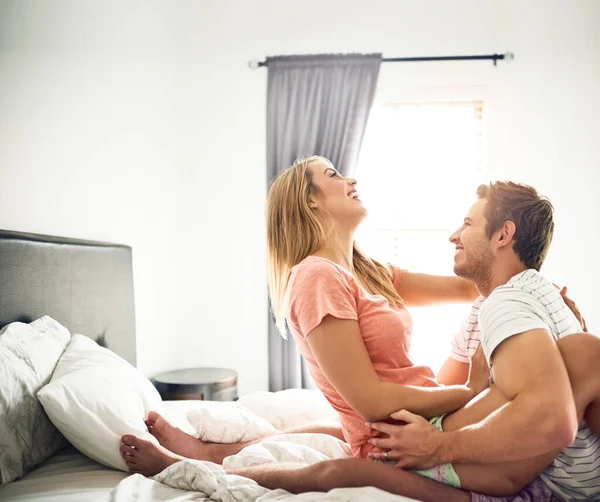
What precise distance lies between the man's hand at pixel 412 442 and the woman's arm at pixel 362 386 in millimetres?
50

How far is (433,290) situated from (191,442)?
40.3 inches

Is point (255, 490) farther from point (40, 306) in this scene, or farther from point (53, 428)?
point (40, 306)

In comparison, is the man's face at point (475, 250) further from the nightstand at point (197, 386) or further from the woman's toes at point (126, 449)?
the nightstand at point (197, 386)

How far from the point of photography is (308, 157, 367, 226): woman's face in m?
1.85

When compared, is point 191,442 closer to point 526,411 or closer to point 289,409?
A: point 289,409

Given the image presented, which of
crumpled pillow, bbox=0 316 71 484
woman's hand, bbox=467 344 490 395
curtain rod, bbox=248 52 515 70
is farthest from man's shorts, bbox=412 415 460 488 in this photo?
curtain rod, bbox=248 52 515 70

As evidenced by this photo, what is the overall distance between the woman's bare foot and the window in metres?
2.28

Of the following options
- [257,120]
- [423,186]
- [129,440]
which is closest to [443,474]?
[129,440]

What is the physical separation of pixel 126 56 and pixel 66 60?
2.36 feet

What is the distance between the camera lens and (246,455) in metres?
1.54

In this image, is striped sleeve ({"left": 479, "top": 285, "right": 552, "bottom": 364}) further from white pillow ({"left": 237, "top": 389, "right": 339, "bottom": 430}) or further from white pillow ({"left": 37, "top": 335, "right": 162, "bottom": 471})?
white pillow ({"left": 37, "top": 335, "right": 162, "bottom": 471})

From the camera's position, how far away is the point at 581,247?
3666 mm

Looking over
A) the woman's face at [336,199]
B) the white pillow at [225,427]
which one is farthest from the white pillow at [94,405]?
the woman's face at [336,199]

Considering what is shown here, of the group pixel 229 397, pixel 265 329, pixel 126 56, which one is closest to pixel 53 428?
pixel 229 397
